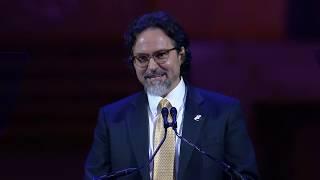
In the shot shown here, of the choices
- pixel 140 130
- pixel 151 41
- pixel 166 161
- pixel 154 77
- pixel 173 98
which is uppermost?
pixel 151 41

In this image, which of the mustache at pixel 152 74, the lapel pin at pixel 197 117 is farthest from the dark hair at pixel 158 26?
the lapel pin at pixel 197 117

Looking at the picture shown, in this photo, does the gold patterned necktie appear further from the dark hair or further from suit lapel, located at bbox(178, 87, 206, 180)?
the dark hair

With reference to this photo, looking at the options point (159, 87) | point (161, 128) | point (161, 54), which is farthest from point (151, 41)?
point (161, 128)

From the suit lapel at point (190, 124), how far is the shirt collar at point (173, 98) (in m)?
0.03

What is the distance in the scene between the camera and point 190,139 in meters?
2.55

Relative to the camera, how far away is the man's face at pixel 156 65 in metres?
2.54

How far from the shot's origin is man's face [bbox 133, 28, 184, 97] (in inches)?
99.8

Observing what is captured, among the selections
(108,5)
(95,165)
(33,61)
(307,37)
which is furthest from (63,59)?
(95,165)

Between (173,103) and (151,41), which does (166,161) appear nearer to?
(173,103)

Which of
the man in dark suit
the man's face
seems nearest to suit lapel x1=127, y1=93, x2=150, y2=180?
the man in dark suit

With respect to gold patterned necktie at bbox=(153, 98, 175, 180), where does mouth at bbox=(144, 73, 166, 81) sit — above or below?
above

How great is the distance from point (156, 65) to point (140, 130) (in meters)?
0.28

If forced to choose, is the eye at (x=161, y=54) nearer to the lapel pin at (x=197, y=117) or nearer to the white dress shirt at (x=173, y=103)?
the white dress shirt at (x=173, y=103)

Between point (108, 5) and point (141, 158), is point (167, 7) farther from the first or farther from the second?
point (141, 158)
